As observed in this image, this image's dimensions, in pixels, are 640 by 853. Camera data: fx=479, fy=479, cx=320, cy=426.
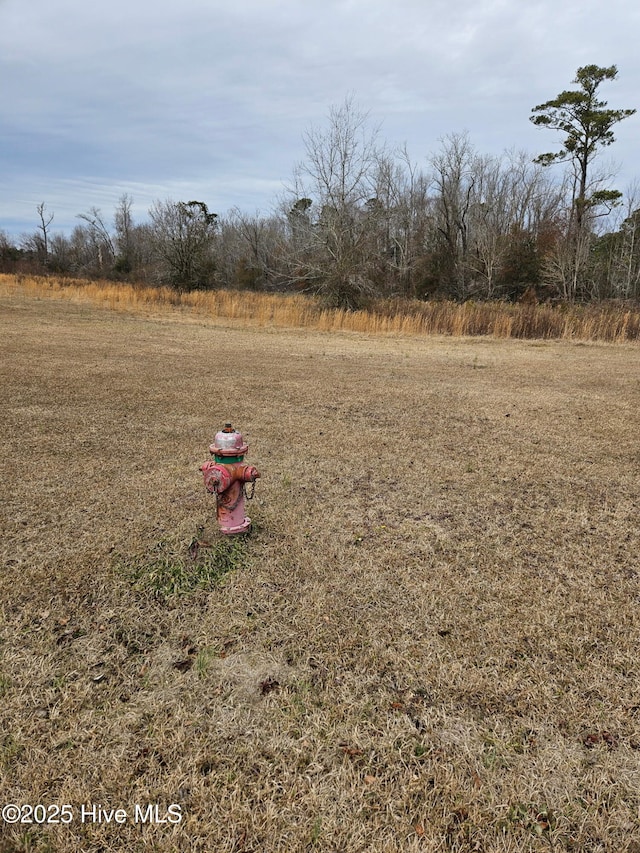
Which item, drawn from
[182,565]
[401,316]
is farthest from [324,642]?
[401,316]

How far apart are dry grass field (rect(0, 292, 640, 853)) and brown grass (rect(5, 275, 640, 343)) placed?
33.8 feet

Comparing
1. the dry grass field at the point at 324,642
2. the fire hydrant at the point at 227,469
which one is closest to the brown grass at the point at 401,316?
the dry grass field at the point at 324,642

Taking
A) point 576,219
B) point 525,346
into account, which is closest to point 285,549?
point 525,346

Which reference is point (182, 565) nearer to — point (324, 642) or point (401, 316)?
point (324, 642)

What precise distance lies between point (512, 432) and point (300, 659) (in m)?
3.47

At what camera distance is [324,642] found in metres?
1.84

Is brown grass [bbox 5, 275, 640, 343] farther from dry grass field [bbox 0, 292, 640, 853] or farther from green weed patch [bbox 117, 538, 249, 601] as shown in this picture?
green weed patch [bbox 117, 538, 249, 601]

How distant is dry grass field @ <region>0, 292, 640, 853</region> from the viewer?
4.16 feet

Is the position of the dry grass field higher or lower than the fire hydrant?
lower

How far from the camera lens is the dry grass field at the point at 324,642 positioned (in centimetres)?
127

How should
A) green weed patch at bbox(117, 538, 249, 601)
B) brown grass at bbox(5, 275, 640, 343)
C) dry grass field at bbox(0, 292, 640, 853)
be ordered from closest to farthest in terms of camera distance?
dry grass field at bbox(0, 292, 640, 853), green weed patch at bbox(117, 538, 249, 601), brown grass at bbox(5, 275, 640, 343)

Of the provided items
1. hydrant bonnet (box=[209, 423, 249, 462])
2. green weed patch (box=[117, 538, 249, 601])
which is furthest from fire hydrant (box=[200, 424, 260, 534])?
green weed patch (box=[117, 538, 249, 601])

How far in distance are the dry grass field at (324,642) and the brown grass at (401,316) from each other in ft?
33.8

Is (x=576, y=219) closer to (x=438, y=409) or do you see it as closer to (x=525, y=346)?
(x=525, y=346)
